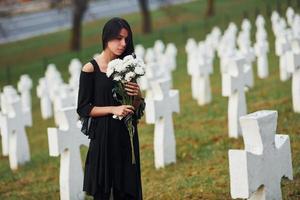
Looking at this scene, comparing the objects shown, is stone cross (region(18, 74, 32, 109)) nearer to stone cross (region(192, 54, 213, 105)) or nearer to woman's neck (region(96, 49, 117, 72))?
stone cross (region(192, 54, 213, 105))

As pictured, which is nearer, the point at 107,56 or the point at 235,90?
the point at 107,56

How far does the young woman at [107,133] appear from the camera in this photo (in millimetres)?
7520

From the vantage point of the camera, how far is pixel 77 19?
128 ft

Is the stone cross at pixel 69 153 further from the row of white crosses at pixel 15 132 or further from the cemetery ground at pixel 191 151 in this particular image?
the row of white crosses at pixel 15 132

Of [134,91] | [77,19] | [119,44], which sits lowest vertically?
[134,91]

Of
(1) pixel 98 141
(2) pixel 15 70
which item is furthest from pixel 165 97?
(2) pixel 15 70

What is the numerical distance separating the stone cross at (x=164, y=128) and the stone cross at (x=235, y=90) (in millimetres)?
1145

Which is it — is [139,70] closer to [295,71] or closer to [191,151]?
[191,151]

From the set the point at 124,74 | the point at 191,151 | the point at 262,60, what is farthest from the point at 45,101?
the point at 124,74

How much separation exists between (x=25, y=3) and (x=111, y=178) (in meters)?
65.7

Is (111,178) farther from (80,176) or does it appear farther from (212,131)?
(212,131)

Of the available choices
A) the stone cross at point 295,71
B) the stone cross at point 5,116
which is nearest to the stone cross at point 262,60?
the stone cross at point 295,71

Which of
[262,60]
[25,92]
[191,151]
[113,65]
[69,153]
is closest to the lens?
[113,65]

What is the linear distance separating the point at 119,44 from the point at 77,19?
3171 centimetres
